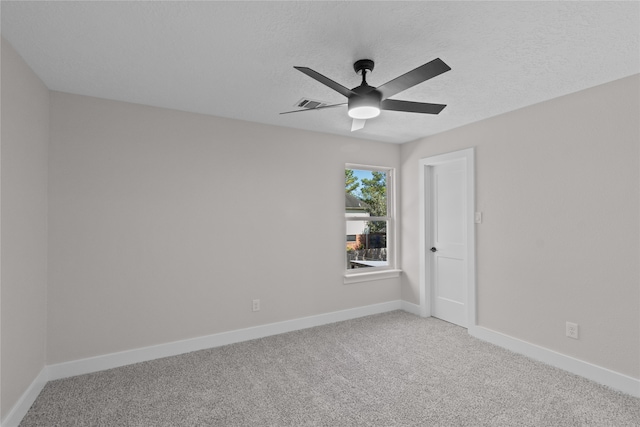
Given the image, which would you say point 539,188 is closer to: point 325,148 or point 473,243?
point 473,243

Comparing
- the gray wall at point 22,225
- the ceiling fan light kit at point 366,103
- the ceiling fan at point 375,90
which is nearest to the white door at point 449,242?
the ceiling fan at point 375,90


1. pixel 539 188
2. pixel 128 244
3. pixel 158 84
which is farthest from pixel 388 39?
pixel 128 244

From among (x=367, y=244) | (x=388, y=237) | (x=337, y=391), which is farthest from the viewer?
(x=388, y=237)

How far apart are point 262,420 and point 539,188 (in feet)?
10.1

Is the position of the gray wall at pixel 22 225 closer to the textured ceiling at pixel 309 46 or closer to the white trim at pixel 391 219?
the textured ceiling at pixel 309 46

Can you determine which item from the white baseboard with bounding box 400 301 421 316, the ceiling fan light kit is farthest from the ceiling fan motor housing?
the white baseboard with bounding box 400 301 421 316

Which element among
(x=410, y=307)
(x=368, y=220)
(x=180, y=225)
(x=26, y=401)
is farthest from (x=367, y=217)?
(x=26, y=401)

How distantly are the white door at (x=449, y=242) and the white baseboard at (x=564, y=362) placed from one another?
46cm

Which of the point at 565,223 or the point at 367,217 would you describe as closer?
the point at 565,223

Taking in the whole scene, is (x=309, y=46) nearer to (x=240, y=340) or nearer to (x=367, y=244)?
(x=240, y=340)

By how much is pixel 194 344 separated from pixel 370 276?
2.31 m

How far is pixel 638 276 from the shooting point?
238cm

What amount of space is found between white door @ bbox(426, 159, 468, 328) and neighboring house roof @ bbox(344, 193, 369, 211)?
3.05 feet

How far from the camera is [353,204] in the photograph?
4.35m
